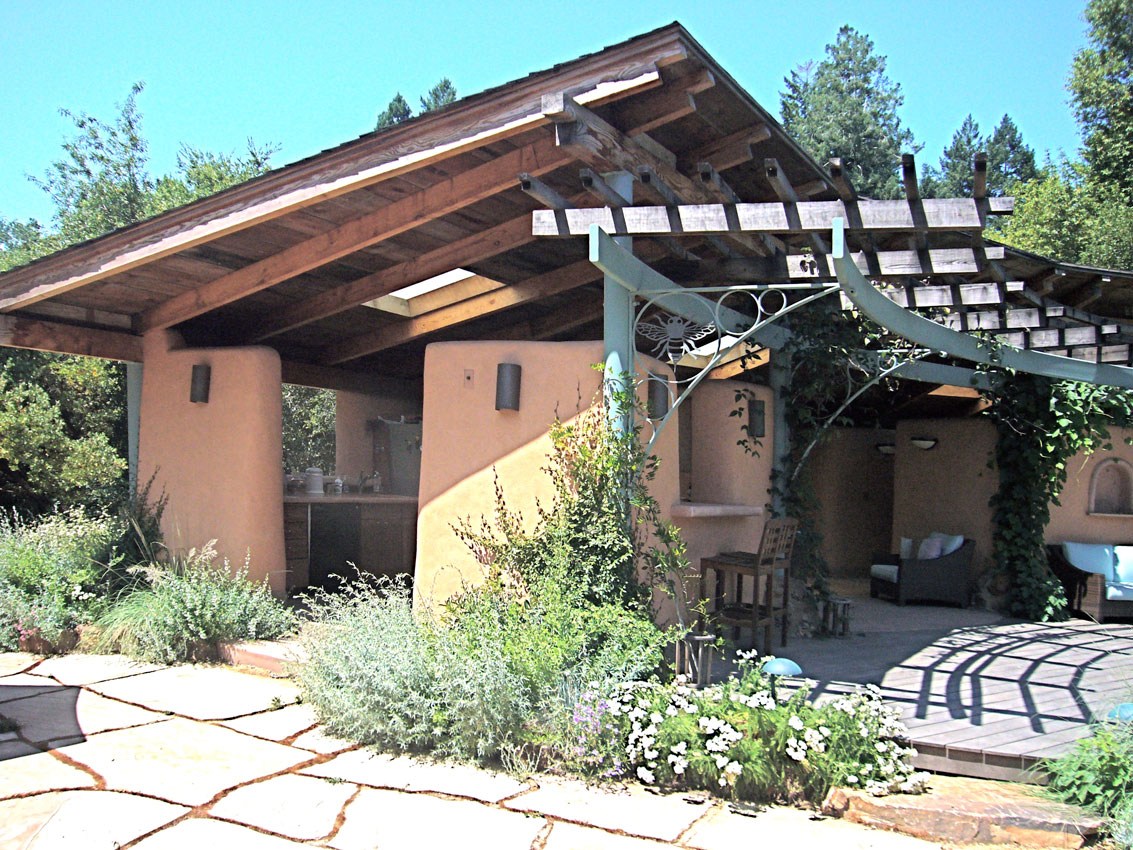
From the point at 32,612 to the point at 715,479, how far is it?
543 centimetres

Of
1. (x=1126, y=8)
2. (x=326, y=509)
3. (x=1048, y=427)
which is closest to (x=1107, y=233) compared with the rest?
(x=1126, y=8)

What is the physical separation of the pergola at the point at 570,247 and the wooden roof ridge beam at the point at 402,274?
0.02m

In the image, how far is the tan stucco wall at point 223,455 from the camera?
23.9 feet

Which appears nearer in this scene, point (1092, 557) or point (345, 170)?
point (345, 170)

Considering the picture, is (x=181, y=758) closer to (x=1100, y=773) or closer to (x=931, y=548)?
(x=1100, y=773)

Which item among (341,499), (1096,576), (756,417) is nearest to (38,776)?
(341,499)

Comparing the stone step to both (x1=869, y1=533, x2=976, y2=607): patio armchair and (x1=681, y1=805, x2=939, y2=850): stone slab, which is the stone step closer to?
(x1=681, y1=805, x2=939, y2=850): stone slab

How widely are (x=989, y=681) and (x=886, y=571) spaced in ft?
13.6

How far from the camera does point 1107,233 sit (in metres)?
20.4

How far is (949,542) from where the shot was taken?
932 centimetres

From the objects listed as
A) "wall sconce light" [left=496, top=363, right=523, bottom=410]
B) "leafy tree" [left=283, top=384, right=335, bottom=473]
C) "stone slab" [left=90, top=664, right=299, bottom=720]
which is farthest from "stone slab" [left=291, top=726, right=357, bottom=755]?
"leafy tree" [left=283, top=384, right=335, bottom=473]

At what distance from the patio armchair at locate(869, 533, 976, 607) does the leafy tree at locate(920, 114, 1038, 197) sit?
1076 inches

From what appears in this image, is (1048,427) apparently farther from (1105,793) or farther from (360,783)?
(360,783)

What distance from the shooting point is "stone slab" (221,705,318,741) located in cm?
479
